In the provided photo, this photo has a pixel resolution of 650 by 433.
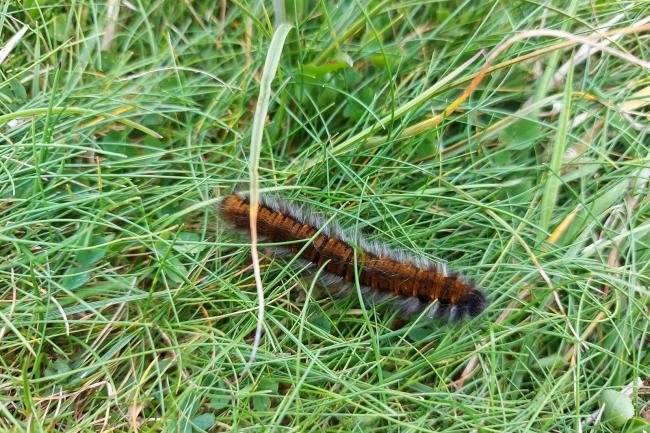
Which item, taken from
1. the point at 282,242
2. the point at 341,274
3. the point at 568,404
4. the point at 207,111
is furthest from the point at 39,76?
the point at 568,404

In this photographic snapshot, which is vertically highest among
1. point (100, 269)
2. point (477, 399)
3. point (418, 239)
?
point (418, 239)

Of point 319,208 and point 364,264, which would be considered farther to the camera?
point 319,208

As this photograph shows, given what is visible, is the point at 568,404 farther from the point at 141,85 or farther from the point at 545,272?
the point at 141,85
